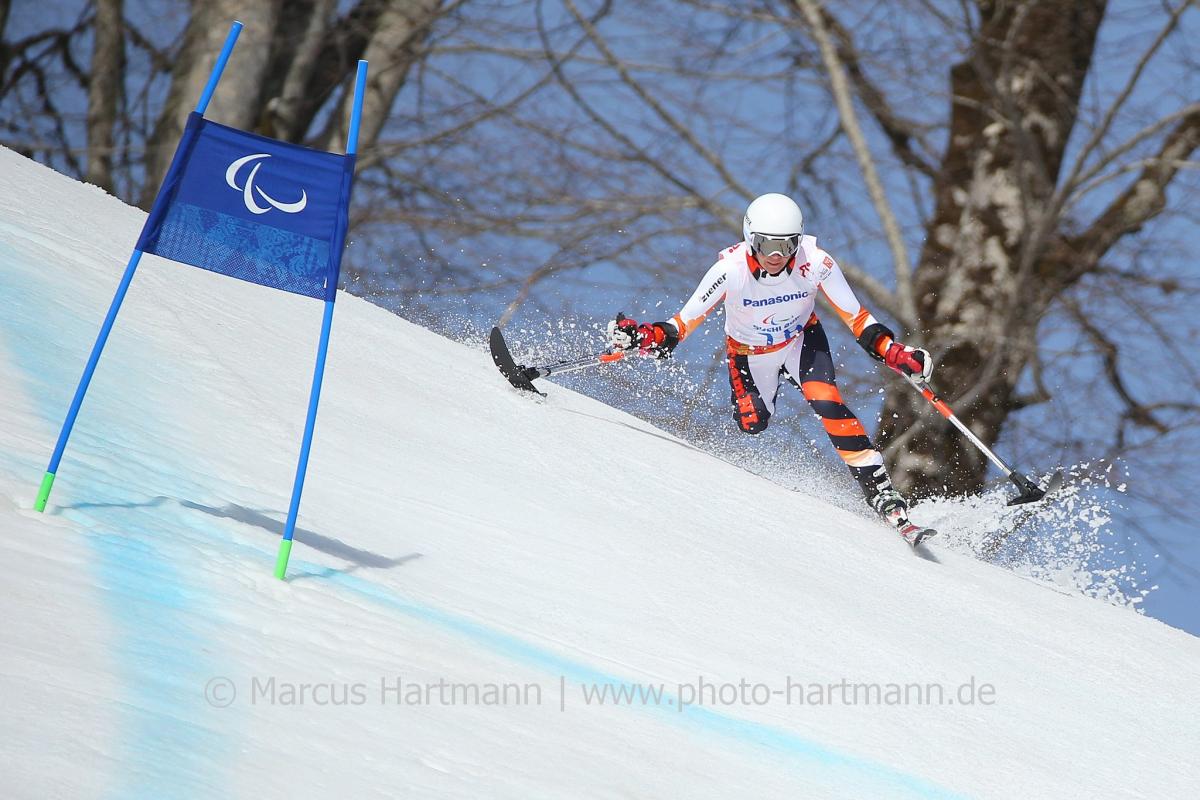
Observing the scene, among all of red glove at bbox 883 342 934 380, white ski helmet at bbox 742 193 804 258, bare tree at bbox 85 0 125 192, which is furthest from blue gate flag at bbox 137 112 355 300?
bare tree at bbox 85 0 125 192

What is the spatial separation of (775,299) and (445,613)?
3579mm

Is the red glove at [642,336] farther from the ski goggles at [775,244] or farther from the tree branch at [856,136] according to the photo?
the tree branch at [856,136]

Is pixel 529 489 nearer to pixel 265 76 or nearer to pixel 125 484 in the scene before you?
pixel 125 484

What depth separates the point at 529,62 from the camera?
47.1 feet

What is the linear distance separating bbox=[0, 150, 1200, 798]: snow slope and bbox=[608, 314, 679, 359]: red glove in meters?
0.52

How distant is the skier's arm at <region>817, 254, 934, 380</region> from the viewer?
637cm

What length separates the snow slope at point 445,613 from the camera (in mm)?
2410

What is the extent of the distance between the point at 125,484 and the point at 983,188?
10592 millimetres

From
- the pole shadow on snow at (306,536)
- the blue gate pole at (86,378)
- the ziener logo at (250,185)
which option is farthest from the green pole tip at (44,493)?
the ziener logo at (250,185)

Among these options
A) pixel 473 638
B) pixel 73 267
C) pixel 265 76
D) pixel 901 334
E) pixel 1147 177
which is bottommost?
pixel 473 638

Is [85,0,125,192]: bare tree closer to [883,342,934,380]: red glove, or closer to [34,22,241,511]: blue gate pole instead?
[883,342,934,380]: red glove

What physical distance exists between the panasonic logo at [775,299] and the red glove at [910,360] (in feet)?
1.65

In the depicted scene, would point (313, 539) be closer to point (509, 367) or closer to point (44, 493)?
point (44, 493)

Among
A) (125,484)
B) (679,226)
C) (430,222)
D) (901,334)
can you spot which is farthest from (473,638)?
(430,222)
